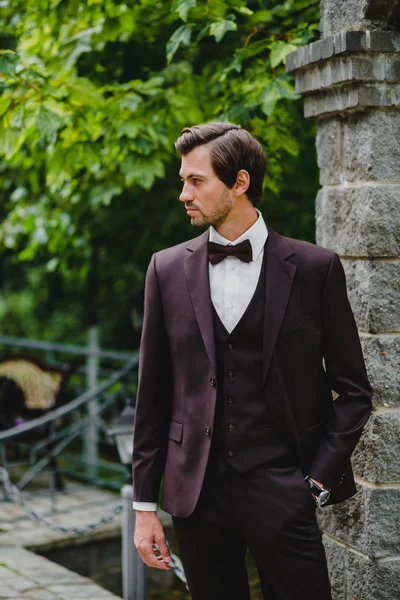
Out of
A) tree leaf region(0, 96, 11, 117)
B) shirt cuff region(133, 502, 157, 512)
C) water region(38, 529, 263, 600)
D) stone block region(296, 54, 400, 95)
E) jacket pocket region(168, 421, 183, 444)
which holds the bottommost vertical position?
water region(38, 529, 263, 600)

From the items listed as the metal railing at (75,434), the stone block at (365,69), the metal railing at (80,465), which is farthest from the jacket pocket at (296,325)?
the metal railing at (75,434)

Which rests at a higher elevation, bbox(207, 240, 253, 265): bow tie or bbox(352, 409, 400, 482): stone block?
bbox(207, 240, 253, 265): bow tie

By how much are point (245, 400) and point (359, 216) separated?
998 millimetres

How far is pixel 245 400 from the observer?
2.79 m

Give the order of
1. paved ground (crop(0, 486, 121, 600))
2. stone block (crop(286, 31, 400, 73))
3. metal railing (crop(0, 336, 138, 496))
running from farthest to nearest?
1. metal railing (crop(0, 336, 138, 496))
2. paved ground (crop(0, 486, 121, 600))
3. stone block (crop(286, 31, 400, 73))

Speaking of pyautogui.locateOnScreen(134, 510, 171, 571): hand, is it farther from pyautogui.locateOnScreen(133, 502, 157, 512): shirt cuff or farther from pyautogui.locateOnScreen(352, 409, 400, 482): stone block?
pyautogui.locateOnScreen(352, 409, 400, 482): stone block

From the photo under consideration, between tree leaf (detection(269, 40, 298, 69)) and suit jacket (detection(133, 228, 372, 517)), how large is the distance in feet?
6.21

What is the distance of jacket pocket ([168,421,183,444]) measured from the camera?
9.53 feet

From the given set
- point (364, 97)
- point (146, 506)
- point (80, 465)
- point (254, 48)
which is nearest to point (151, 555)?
point (146, 506)

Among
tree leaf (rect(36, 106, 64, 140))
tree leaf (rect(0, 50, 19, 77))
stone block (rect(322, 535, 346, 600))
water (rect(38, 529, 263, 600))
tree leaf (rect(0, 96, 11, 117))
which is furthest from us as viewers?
water (rect(38, 529, 263, 600))

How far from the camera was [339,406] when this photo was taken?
284 centimetres

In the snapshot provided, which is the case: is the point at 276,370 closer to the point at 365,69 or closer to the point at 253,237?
the point at 253,237

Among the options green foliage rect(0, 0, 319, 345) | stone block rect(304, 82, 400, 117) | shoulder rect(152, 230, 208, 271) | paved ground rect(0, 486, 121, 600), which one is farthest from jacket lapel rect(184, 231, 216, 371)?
paved ground rect(0, 486, 121, 600)

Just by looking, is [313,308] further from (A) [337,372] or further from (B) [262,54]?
(B) [262,54]
